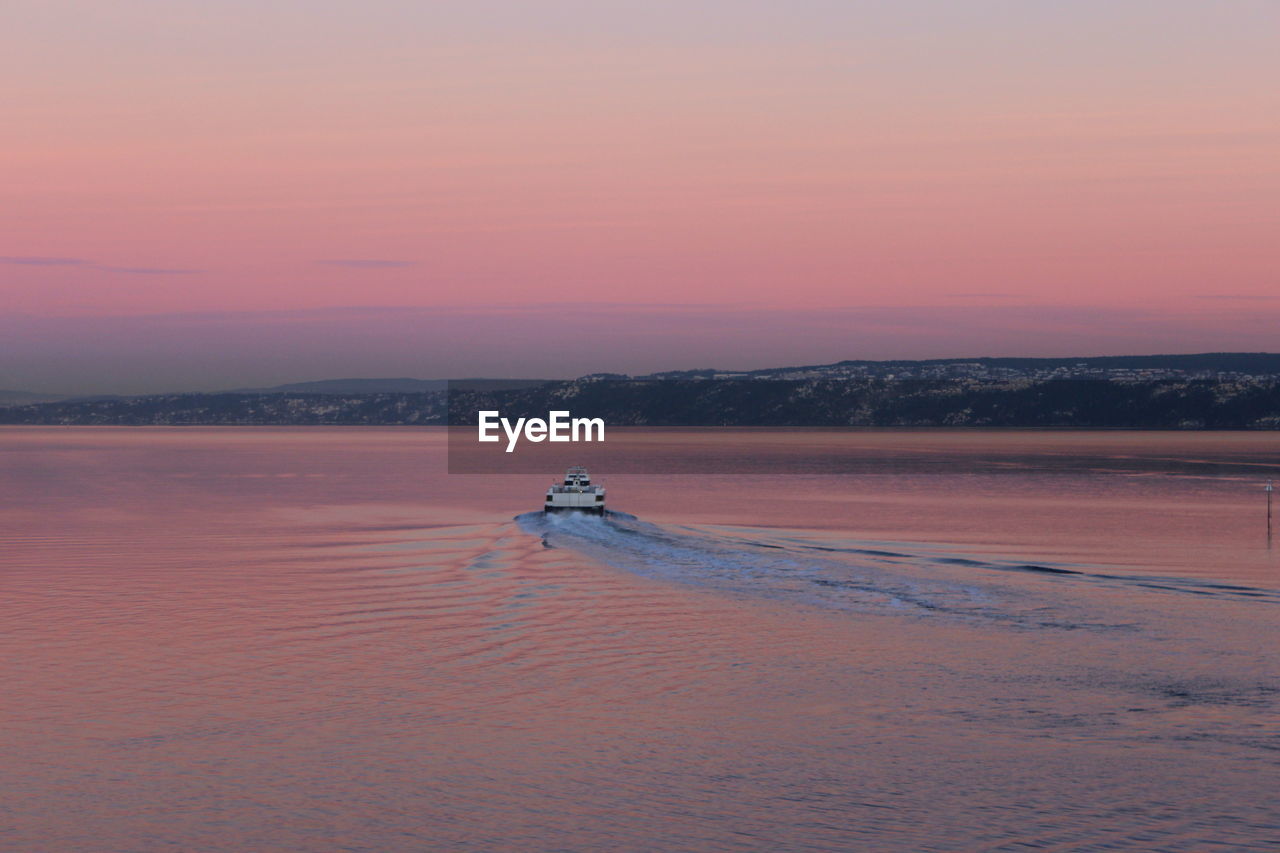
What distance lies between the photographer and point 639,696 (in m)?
27.9

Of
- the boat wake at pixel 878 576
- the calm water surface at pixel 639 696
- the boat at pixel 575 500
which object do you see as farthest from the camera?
the boat at pixel 575 500

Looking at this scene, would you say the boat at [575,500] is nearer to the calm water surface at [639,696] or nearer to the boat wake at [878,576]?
the boat wake at [878,576]

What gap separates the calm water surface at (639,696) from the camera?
1948 cm

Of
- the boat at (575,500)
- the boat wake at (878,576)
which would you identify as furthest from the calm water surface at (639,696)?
the boat at (575,500)

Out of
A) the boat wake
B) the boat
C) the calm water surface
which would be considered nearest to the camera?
the calm water surface

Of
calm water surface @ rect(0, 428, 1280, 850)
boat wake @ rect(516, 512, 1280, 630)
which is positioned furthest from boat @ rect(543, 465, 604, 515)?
calm water surface @ rect(0, 428, 1280, 850)

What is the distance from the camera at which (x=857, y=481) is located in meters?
139

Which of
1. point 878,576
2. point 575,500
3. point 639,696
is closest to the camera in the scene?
point 639,696

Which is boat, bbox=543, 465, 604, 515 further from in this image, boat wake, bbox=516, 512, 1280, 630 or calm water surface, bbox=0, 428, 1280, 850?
calm water surface, bbox=0, 428, 1280, 850

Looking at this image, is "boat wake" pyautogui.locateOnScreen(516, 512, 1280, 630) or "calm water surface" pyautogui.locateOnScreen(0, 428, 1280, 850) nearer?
"calm water surface" pyautogui.locateOnScreen(0, 428, 1280, 850)

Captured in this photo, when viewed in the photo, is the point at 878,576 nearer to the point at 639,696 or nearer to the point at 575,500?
the point at 639,696

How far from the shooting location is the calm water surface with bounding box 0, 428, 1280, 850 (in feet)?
63.9

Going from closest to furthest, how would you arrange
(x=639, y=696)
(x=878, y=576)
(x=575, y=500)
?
(x=639, y=696) < (x=878, y=576) < (x=575, y=500)

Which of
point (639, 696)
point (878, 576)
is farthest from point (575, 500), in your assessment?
point (639, 696)
